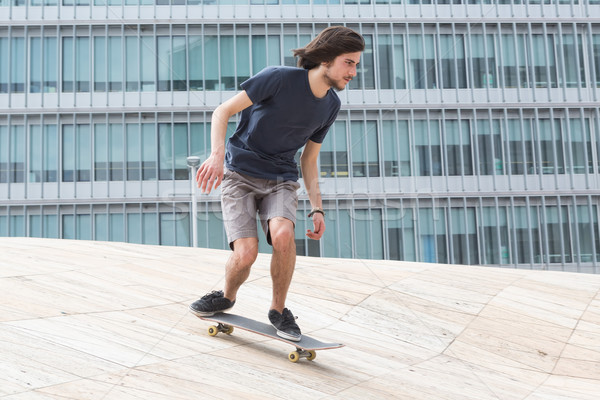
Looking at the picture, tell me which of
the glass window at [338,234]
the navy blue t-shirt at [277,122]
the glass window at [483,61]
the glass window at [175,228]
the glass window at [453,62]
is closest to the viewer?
the navy blue t-shirt at [277,122]

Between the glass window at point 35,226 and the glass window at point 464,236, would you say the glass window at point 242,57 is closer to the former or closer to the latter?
the glass window at point 35,226

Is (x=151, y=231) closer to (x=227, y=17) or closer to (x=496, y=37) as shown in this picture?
(x=227, y=17)

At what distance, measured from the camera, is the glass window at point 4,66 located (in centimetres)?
2286

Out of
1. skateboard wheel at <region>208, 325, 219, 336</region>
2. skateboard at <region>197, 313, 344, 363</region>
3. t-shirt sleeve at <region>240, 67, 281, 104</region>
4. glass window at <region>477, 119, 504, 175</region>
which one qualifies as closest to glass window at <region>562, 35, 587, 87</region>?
glass window at <region>477, 119, 504, 175</region>

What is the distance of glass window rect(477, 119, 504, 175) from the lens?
2320 cm

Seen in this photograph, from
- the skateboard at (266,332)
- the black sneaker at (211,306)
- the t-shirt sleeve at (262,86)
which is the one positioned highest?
the t-shirt sleeve at (262,86)

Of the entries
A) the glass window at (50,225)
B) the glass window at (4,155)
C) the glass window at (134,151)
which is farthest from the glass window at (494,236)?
the glass window at (4,155)

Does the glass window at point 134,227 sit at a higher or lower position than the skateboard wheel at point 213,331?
higher

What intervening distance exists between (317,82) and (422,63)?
67.9ft

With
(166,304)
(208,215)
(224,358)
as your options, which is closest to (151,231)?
(208,215)

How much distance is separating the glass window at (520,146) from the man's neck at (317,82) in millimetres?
20945

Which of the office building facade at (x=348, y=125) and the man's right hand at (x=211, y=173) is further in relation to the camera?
the office building facade at (x=348, y=125)

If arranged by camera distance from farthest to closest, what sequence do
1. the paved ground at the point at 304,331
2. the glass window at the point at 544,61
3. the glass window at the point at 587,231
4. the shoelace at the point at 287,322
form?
the glass window at the point at 544,61 < the glass window at the point at 587,231 < the shoelace at the point at 287,322 < the paved ground at the point at 304,331

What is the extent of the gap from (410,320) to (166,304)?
7.52 feet
